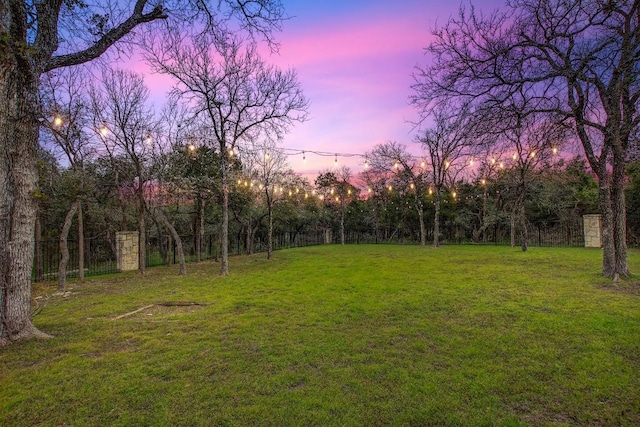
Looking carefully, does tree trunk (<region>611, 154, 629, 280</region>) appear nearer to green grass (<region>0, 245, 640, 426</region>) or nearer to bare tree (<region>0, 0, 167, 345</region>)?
green grass (<region>0, 245, 640, 426</region>)

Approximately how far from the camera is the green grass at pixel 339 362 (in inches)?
96.3

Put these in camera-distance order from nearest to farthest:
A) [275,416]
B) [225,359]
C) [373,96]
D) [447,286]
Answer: [275,416], [225,359], [447,286], [373,96]

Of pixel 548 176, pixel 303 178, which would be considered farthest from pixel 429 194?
pixel 303 178

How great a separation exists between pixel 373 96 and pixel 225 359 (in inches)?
437

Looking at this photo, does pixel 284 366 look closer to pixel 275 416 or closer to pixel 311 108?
pixel 275 416

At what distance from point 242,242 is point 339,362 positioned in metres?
18.7

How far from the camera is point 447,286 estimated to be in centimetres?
721

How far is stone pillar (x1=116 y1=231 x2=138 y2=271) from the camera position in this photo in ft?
39.6

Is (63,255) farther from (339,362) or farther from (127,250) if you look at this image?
(339,362)

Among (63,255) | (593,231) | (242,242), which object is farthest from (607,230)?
(242,242)

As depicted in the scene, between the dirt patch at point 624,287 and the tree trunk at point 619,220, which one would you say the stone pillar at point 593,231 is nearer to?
the tree trunk at point 619,220

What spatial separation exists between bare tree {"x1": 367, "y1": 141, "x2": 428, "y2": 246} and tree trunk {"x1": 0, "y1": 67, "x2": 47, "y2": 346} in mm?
19313

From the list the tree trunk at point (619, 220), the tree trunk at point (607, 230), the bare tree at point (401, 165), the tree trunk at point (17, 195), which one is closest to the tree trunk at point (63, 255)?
the tree trunk at point (17, 195)

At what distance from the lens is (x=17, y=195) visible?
13.6 ft
